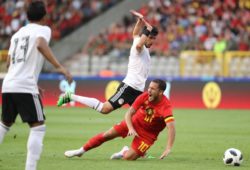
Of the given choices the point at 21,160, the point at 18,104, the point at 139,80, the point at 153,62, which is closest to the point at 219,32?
the point at 153,62

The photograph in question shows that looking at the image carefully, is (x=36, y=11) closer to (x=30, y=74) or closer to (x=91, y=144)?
(x=30, y=74)

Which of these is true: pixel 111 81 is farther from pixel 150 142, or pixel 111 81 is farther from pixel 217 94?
pixel 150 142

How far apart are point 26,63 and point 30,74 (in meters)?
0.14

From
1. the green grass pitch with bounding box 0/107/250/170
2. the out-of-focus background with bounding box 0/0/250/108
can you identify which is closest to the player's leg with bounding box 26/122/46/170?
the green grass pitch with bounding box 0/107/250/170

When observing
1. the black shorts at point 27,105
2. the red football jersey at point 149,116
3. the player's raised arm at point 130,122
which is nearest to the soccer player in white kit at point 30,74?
the black shorts at point 27,105

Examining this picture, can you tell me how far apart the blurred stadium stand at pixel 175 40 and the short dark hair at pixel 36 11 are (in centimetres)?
1818

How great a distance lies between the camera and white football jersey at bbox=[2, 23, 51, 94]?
8.70m

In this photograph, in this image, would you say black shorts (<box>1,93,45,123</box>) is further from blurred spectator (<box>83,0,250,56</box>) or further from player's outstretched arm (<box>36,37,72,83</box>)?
blurred spectator (<box>83,0,250,56</box>)

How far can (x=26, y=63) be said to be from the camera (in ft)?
28.6

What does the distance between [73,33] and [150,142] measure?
2124 cm

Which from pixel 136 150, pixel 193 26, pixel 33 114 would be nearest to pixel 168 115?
pixel 136 150

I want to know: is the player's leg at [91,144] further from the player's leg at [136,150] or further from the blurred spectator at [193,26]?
the blurred spectator at [193,26]

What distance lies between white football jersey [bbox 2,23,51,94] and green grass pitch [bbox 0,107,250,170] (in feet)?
5.79

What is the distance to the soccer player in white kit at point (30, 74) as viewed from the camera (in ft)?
28.5
